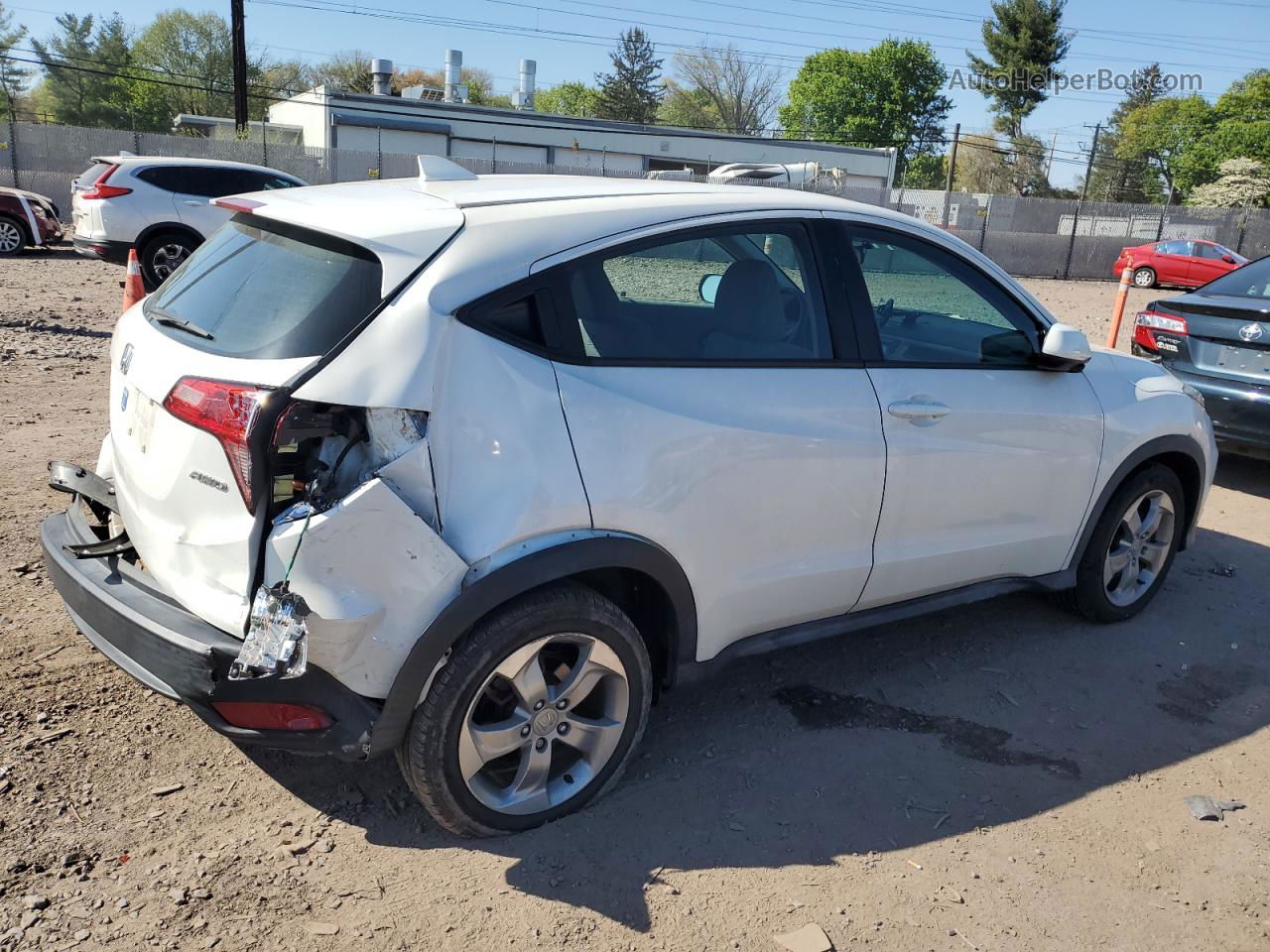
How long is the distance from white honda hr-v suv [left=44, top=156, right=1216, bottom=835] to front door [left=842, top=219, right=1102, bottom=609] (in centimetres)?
1

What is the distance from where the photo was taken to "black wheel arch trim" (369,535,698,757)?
2.56 metres

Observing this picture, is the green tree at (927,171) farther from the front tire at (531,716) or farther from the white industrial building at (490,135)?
the front tire at (531,716)

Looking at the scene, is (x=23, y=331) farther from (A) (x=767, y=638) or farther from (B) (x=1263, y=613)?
(B) (x=1263, y=613)

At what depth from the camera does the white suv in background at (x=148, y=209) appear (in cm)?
1292

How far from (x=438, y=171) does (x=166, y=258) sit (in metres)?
11.3

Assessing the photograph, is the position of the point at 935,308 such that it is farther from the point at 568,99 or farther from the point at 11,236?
the point at 568,99

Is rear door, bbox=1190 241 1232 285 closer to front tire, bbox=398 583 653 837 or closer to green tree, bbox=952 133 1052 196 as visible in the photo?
front tire, bbox=398 583 653 837

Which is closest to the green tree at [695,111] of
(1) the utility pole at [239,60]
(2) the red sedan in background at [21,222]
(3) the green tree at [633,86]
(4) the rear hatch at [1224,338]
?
(3) the green tree at [633,86]

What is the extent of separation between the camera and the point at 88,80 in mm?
58969

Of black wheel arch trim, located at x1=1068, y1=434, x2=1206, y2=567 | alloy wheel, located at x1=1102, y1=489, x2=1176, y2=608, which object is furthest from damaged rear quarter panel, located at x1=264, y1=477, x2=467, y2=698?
alloy wheel, located at x1=1102, y1=489, x2=1176, y2=608

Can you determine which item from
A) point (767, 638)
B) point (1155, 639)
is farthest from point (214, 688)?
point (1155, 639)

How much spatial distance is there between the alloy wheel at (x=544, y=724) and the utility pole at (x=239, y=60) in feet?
103

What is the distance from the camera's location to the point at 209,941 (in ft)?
8.12

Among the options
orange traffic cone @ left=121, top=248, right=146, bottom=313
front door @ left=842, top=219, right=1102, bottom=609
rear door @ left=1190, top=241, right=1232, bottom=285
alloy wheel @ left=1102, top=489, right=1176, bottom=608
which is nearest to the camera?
front door @ left=842, top=219, right=1102, bottom=609
